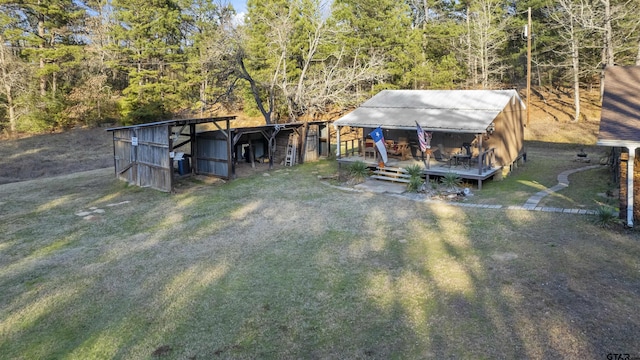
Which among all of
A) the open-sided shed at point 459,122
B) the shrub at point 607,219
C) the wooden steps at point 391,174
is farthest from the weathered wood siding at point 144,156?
the shrub at point 607,219

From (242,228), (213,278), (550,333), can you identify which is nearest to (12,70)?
(242,228)

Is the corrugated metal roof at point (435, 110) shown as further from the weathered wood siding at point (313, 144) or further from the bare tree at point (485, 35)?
the bare tree at point (485, 35)

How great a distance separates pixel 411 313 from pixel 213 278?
12.1ft

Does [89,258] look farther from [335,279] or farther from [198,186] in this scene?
[198,186]

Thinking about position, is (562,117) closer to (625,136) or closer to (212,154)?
(625,136)

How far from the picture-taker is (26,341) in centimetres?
563

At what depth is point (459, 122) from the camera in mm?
14695

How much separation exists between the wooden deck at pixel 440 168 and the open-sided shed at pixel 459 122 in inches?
1.5

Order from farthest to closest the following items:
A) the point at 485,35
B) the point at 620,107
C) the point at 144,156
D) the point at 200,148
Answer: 1. the point at 485,35
2. the point at 200,148
3. the point at 144,156
4. the point at 620,107

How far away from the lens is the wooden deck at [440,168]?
1398 cm

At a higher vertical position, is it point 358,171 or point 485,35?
point 485,35

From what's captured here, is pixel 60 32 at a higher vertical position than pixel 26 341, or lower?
higher

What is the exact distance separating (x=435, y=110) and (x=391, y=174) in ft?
11.1

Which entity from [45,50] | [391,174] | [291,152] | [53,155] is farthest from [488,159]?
[45,50]
